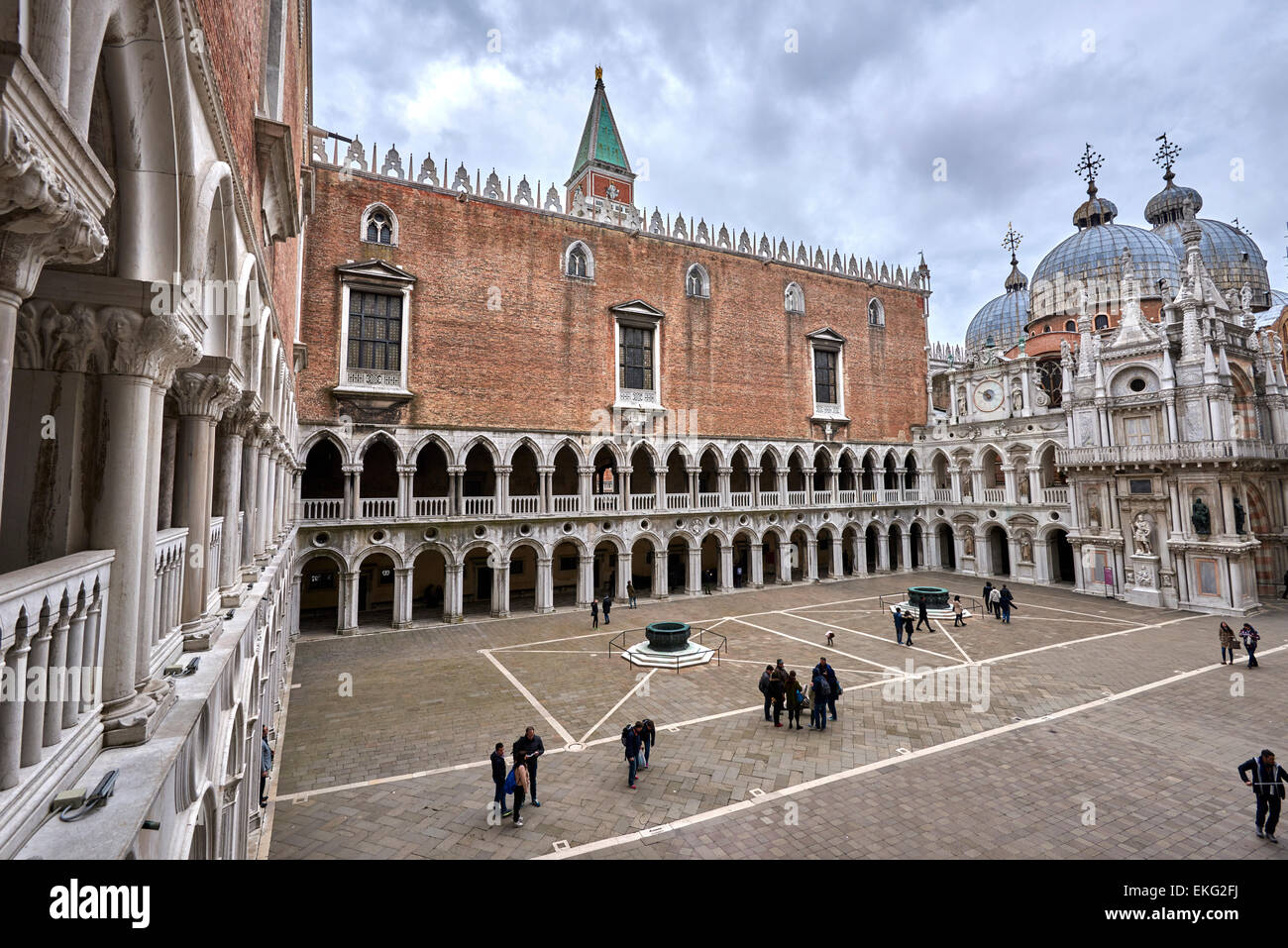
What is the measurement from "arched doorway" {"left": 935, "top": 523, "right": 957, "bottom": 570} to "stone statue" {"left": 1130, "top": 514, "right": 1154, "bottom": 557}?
965cm

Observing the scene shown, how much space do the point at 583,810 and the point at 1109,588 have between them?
26.8 m

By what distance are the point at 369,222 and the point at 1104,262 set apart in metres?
42.3

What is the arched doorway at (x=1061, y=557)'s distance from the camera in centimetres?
2897

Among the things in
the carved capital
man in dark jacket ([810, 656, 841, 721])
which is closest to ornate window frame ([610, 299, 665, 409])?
man in dark jacket ([810, 656, 841, 721])

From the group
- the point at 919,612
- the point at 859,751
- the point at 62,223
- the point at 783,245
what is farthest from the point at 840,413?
the point at 62,223

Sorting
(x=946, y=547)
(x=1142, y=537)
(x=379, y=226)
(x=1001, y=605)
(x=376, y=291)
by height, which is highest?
(x=379, y=226)

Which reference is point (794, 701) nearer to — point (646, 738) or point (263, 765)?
point (646, 738)

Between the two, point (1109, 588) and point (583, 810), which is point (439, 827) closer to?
point (583, 810)

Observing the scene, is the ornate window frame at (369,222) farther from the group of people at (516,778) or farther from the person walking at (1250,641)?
the person walking at (1250,641)

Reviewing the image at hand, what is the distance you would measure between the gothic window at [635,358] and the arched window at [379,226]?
975cm

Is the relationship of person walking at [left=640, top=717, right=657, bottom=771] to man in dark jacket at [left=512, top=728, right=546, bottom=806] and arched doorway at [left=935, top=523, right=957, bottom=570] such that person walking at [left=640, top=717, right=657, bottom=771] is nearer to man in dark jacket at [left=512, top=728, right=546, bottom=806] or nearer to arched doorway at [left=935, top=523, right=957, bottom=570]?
man in dark jacket at [left=512, top=728, right=546, bottom=806]

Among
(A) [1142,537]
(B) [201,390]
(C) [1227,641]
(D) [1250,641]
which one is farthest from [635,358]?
(B) [201,390]

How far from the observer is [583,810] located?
28.5 ft

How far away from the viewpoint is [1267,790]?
7.77m
